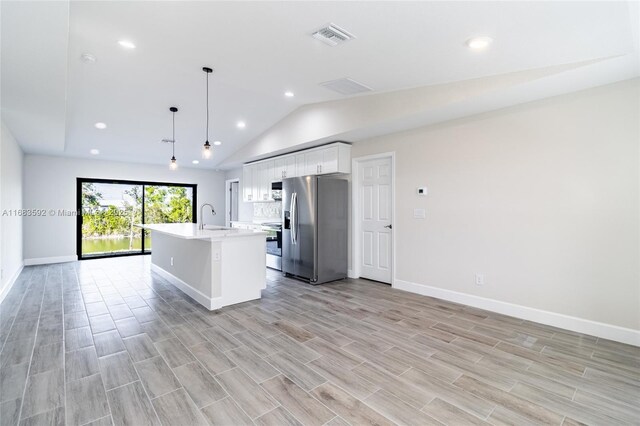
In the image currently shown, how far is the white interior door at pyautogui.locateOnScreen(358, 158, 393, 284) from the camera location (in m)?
4.87

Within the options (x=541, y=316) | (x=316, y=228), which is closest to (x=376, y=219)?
(x=316, y=228)

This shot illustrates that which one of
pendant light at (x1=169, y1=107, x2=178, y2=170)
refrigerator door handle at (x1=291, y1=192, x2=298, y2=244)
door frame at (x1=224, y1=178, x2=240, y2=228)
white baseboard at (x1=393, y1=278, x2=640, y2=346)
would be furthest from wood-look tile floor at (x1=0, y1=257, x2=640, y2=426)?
door frame at (x1=224, y1=178, x2=240, y2=228)

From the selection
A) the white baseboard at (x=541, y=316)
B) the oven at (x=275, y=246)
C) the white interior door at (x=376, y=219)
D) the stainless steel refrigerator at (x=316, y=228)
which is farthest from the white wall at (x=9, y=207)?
the white baseboard at (x=541, y=316)

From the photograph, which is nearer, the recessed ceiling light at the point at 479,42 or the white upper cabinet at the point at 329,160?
the recessed ceiling light at the point at 479,42

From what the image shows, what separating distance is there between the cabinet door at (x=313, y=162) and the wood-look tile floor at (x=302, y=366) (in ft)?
8.28

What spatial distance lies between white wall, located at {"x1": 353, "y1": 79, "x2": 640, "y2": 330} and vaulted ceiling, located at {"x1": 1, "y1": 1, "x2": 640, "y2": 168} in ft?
0.98

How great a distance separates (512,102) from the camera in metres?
3.34

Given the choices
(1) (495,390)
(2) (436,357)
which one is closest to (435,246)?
(2) (436,357)

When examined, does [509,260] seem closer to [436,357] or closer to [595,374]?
[595,374]

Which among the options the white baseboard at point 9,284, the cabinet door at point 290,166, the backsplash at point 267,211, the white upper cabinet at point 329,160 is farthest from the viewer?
the backsplash at point 267,211

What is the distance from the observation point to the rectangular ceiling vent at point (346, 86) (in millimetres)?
3668

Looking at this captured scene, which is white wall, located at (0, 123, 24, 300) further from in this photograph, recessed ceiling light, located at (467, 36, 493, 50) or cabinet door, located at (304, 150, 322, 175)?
recessed ceiling light, located at (467, 36, 493, 50)

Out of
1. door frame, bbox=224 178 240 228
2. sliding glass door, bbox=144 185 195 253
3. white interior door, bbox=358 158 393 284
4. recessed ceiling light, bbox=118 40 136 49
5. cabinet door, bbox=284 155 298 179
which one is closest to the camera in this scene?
recessed ceiling light, bbox=118 40 136 49

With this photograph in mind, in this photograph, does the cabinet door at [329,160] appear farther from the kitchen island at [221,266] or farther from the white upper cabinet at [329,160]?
the kitchen island at [221,266]
